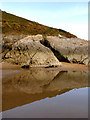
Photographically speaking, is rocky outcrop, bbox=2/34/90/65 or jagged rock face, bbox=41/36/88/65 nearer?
Result: rocky outcrop, bbox=2/34/90/65

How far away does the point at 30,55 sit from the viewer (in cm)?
1127

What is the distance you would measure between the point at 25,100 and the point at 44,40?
9909 mm

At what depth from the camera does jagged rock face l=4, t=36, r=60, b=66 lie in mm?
11062

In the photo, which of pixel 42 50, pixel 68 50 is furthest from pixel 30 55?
pixel 68 50

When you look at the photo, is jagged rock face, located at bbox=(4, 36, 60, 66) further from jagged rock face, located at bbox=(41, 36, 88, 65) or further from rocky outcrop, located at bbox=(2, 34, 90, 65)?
jagged rock face, located at bbox=(41, 36, 88, 65)

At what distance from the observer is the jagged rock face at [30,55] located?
36.3ft

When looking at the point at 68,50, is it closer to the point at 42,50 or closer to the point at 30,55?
the point at 42,50

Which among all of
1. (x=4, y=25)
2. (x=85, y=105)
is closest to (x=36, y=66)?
(x=85, y=105)

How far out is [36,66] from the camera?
10648mm

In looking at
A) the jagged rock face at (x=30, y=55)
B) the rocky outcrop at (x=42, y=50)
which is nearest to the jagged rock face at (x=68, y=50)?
the rocky outcrop at (x=42, y=50)

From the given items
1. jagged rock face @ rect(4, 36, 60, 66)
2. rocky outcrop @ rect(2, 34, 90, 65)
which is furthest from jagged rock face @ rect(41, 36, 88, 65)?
jagged rock face @ rect(4, 36, 60, 66)

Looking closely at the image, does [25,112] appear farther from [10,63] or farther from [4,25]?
[4,25]

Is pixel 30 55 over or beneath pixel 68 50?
beneath

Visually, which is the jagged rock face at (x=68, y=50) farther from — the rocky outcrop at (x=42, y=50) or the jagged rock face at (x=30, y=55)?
the jagged rock face at (x=30, y=55)
